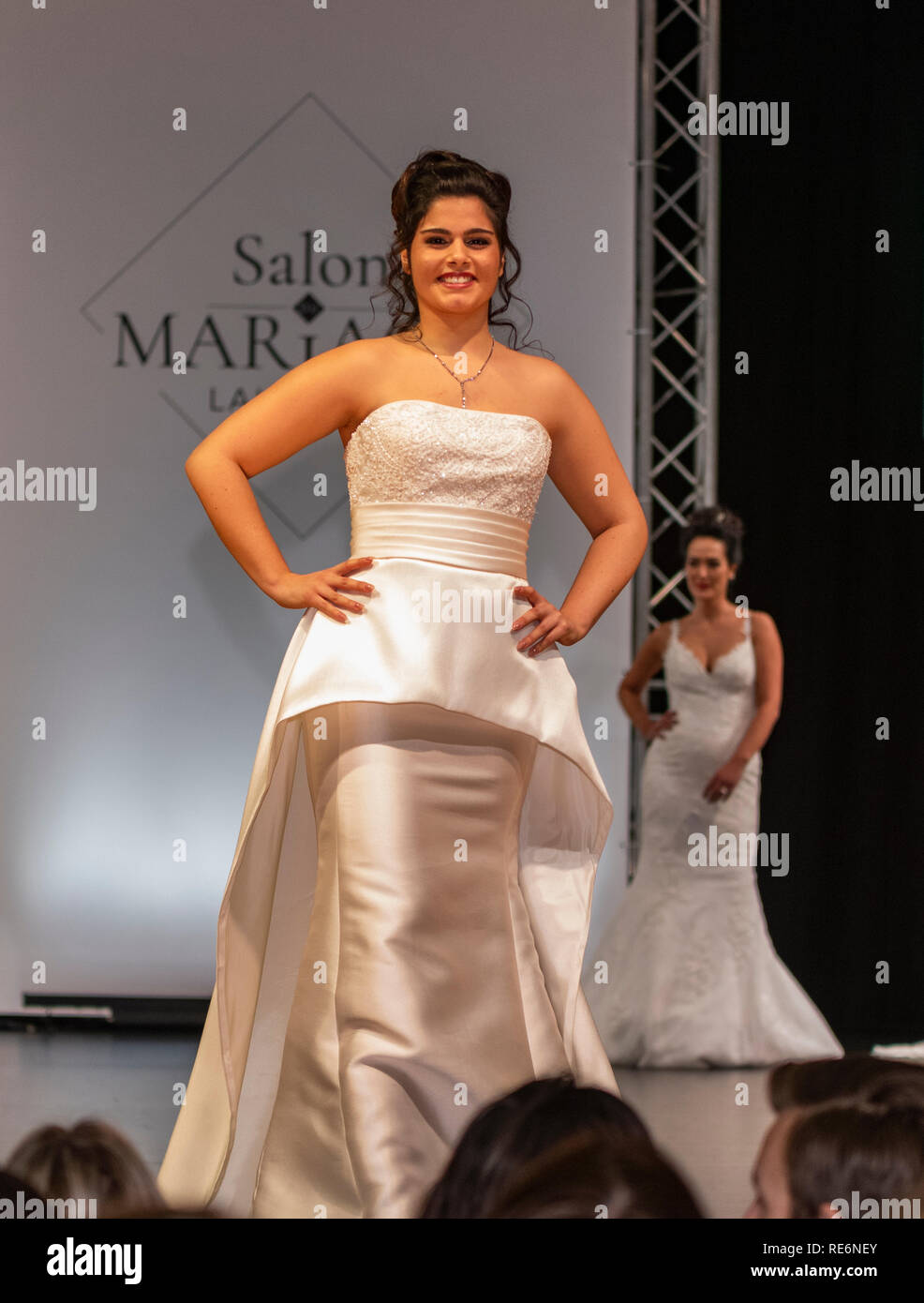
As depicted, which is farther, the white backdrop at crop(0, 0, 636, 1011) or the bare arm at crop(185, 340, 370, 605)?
the white backdrop at crop(0, 0, 636, 1011)

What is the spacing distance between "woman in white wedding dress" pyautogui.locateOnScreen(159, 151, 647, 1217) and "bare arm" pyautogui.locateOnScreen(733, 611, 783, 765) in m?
2.33

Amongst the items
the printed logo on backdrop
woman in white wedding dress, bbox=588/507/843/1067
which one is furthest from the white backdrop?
woman in white wedding dress, bbox=588/507/843/1067

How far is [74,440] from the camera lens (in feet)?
17.0

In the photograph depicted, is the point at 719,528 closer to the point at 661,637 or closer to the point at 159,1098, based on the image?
the point at 661,637

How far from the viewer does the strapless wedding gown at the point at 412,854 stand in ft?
8.74

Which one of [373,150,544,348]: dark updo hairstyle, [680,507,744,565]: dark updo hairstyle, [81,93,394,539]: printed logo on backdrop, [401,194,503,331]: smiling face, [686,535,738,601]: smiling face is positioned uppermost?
[81,93,394,539]: printed logo on backdrop

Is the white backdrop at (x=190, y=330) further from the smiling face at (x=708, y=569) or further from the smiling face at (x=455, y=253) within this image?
the smiling face at (x=455, y=253)

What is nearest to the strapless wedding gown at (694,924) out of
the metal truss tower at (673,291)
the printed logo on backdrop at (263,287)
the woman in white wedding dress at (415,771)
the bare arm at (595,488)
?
the metal truss tower at (673,291)

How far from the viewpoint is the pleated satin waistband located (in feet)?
9.06

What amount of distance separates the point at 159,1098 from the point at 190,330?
258 cm

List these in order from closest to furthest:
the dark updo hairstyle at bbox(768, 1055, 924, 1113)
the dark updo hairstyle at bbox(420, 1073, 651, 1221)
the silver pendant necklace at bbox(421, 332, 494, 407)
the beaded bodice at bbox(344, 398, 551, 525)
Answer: the dark updo hairstyle at bbox(420, 1073, 651, 1221) < the dark updo hairstyle at bbox(768, 1055, 924, 1113) < the beaded bodice at bbox(344, 398, 551, 525) < the silver pendant necklace at bbox(421, 332, 494, 407)

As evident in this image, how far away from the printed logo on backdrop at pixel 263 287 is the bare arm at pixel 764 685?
1545 mm

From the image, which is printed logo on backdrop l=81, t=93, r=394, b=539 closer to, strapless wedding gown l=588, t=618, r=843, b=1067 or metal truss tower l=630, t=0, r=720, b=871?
metal truss tower l=630, t=0, r=720, b=871
